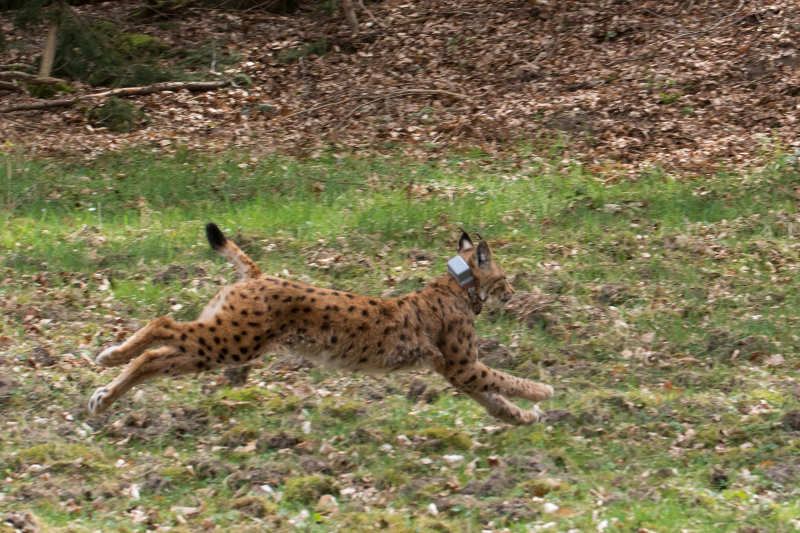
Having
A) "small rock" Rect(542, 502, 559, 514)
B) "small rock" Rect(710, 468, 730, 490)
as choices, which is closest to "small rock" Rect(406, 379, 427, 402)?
"small rock" Rect(542, 502, 559, 514)

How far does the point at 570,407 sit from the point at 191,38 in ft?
48.0

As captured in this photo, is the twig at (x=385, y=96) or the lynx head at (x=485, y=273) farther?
the twig at (x=385, y=96)

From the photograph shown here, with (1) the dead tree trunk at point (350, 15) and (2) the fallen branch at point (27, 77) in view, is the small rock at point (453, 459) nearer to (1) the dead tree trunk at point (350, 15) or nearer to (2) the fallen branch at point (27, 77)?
(2) the fallen branch at point (27, 77)

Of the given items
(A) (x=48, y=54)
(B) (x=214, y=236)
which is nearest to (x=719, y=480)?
(B) (x=214, y=236)

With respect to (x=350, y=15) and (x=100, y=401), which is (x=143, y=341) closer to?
(x=100, y=401)

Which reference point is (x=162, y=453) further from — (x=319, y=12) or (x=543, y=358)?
(x=319, y=12)

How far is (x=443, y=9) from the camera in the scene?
20.1m

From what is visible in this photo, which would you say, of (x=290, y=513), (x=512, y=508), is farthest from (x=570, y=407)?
(x=290, y=513)

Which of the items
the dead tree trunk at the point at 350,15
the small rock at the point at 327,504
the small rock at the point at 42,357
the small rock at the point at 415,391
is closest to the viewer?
the small rock at the point at 327,504

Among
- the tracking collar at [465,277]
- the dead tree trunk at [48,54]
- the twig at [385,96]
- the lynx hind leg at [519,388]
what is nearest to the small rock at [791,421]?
the lynx hind leg at [519,388]

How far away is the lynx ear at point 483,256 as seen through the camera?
7746 millimetres

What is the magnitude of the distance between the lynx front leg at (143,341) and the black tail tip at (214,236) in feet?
2.17

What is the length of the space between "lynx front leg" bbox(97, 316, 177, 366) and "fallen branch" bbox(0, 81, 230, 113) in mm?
10677

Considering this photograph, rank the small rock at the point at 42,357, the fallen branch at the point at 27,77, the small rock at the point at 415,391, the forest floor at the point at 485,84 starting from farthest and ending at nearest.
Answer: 1. the fallen branch at the point at 27,77
2. the forest floor at the point at 485,84
3. the small rock at the point at 42,357
4. the small rock at the point at 415,391
